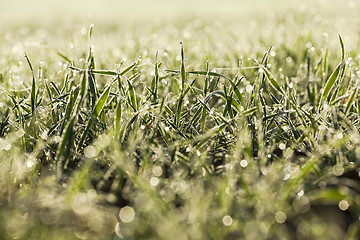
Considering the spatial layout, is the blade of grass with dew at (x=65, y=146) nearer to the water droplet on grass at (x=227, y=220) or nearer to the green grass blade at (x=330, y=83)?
the water droplet on grass at (x=227, y=220)

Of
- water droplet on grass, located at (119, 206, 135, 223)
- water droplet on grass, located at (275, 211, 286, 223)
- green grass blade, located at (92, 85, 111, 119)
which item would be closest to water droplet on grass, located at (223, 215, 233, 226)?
water droplet on grass, located at (275, 211, 286, 223)

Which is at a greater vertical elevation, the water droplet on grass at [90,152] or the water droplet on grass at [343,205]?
the water droplet on grass at [90,152]

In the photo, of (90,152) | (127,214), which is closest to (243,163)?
(127,214)

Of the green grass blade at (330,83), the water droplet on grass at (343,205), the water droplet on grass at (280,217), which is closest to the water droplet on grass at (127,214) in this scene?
the water droplet on grass at (280,217)

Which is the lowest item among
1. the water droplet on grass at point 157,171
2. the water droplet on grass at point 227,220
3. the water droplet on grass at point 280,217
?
the water droplet on grass at point 157,171

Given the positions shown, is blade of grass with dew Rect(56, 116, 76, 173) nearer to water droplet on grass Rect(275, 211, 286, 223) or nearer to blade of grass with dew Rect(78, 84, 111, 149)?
blade of grass with dew Rect(78, 84, 111, 149)

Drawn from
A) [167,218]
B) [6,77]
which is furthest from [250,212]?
[6,77]

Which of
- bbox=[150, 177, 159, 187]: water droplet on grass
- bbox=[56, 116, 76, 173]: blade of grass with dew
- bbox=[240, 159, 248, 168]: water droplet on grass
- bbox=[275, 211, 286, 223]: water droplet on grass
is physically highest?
bbox=[56, 116, 76, 173]: blade of grass with dew

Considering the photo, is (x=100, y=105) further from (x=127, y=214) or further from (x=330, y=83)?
(x=330, y=83)

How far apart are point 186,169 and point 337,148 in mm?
462

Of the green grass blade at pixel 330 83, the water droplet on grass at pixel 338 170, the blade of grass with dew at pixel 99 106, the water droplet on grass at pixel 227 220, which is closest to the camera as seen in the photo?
the water droplet on grass at pixel 227 220

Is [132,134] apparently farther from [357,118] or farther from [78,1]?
[78,1]

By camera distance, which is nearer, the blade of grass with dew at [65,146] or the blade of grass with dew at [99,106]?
the blade of grass with dew at [65,146]

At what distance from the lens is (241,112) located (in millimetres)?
1337
